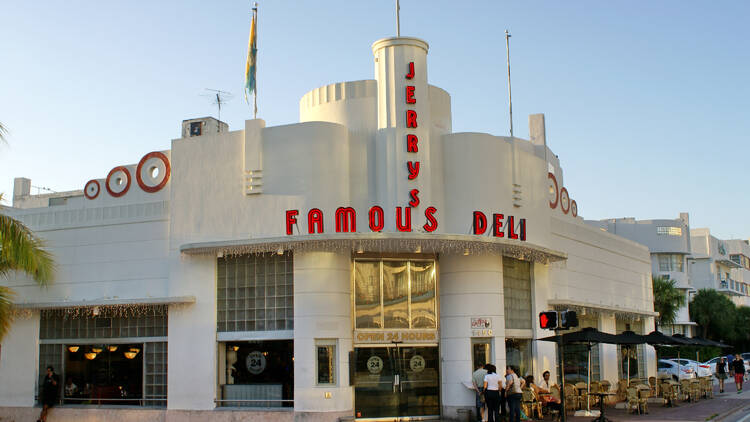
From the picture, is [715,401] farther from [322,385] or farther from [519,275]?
[322,385]

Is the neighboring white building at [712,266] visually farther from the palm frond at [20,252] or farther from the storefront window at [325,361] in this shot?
the palm frond at [20,252]

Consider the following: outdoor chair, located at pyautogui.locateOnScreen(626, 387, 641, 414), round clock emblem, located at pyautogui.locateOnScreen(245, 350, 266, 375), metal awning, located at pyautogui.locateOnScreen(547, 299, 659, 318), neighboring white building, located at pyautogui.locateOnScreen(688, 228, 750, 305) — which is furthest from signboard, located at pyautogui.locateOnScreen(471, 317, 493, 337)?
neighboring white building, located at pyautogui.locateOnScreen(688, 228, 750, 305)

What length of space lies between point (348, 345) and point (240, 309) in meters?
3.29

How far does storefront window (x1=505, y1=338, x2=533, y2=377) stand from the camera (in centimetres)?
2389

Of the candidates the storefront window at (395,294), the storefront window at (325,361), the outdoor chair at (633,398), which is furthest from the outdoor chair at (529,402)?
the storefront window at (325,361)

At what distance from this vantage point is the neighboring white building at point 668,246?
6388cm

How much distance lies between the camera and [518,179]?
2395 cm

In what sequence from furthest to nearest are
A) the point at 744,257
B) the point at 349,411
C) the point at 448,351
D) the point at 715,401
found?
the point at 744,257 < the point at 715,401 < the point at 448,351 < the point at 349,411

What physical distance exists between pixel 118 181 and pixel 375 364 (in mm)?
10100

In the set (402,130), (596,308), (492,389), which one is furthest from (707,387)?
(402,130)

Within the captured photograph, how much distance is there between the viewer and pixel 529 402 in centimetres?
2288

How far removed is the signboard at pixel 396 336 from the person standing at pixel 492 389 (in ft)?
7.66

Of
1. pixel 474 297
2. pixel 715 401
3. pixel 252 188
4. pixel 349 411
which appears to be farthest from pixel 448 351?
pixel 715 401

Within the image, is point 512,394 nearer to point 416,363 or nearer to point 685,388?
point 416,363
